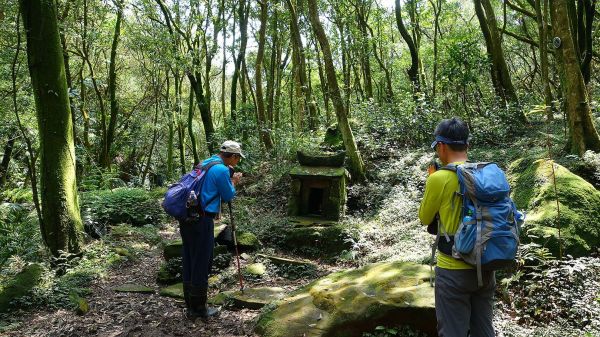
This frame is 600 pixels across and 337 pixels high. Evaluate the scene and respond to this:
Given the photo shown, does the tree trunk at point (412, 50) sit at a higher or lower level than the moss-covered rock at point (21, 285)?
higher

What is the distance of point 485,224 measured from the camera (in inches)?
104

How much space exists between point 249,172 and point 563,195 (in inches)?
428

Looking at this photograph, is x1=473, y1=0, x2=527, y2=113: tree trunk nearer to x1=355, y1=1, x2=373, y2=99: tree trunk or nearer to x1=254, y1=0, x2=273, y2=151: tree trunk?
x1=355, y1=1, x2=373, y2=99: tree trunk

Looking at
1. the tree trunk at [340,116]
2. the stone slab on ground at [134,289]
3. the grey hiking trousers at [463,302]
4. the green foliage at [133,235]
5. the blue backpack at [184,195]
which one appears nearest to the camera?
the grey hiking trousers at [463,302]

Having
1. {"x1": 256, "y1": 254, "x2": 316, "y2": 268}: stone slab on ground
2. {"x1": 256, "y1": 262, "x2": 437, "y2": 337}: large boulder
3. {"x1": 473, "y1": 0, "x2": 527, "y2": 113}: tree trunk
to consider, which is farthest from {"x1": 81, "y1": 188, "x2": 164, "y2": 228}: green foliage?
{"x1": 473, "y1": 0, "x2": 527, "y2": 113}: tree trunk

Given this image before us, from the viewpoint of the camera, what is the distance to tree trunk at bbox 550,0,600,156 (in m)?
8.12

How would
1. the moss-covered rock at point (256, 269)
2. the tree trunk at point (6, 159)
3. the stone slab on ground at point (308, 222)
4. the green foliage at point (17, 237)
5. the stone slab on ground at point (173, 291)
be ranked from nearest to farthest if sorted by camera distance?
the stone slab on ground at point (173, 291) < the moss-covered rock at point (256, 269) < the green foliage at point (17, 237) < the stone slab on ground at point (308, 222) < the tree trunk at point (6, 159)

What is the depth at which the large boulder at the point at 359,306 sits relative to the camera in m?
3.99

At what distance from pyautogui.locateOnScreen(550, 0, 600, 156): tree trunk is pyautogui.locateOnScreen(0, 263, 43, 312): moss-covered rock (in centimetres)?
929

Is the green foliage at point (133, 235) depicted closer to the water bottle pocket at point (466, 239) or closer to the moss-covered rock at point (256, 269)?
the moss-covered rock at point (256, 269)

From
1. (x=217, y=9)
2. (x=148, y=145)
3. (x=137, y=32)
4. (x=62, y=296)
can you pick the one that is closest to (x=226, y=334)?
(x=62, y=296)

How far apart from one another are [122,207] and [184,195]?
727cm

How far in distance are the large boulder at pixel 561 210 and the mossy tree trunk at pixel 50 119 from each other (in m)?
6.81

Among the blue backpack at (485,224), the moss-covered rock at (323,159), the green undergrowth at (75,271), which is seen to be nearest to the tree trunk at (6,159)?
the green undergrowth at (75,271)
